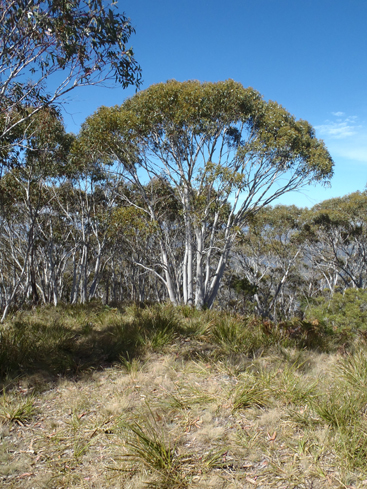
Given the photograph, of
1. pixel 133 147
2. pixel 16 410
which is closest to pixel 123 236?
pixel 133 147

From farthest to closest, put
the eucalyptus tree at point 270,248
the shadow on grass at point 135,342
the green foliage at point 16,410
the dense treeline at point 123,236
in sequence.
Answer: the eucalyptus tree at point 270,248 → the dense treeline at point 123,236 → the shadow on grass at point 135,342 → the green foliage at point 16,410

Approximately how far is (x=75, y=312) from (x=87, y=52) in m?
7.28

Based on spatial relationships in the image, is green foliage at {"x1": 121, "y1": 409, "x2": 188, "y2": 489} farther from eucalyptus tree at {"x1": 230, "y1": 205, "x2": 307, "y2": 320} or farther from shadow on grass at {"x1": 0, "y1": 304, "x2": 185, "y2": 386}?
eucalyptus tree at {"x1": 230, "y1": 205, "x2": 307, "y2": 320}

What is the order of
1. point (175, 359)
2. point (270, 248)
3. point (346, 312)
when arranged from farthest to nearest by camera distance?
point (270, 248)
point (346, 312)
point (175, 359)

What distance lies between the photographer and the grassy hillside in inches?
126

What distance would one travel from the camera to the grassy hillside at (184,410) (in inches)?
126

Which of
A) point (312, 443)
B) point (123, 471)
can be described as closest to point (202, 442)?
point (123, 471)

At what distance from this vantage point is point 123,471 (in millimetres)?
3227

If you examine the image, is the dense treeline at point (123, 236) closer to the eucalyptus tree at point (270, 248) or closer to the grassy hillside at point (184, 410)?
the eucalyptus tree at point (270, 248)

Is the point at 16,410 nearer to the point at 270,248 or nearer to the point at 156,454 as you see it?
the point at 156,454

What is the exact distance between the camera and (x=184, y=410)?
424cm

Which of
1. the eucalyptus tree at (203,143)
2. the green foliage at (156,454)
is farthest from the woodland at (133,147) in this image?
the green foliage at (156,454)

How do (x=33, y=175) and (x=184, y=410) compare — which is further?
(x=33, y=175)

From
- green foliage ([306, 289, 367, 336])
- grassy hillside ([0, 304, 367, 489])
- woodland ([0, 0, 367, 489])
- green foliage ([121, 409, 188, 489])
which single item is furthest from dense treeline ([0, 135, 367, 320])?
green foliage ([121, 409, 188, 489])
